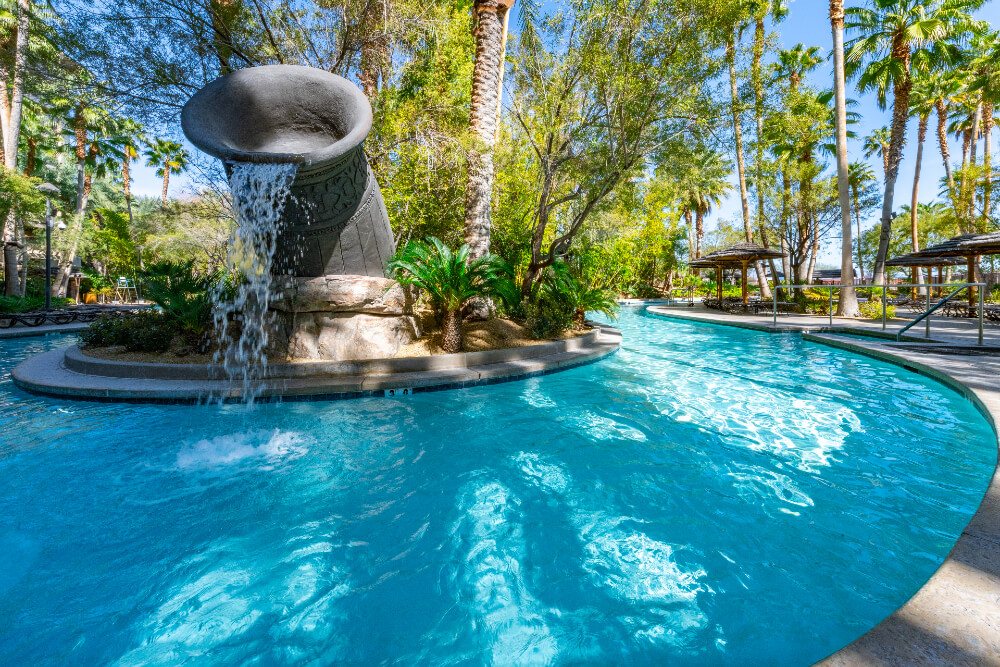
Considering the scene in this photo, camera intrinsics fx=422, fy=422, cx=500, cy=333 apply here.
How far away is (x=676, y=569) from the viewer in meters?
2.31

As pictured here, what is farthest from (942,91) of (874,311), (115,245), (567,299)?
(115,245)

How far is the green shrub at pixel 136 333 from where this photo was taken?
21.9 feet

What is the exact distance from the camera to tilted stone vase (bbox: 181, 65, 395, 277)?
15.2 ft

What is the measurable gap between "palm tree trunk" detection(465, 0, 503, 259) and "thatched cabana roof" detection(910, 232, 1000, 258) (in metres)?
15.2

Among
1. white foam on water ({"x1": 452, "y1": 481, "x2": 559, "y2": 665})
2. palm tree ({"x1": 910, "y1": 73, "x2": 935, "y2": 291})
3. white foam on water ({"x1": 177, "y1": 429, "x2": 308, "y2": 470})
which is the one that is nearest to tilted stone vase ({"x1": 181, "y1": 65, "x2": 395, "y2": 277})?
white foam on water ({"x1": 177, "y1": 429, "x2": 308, "y2": 470})

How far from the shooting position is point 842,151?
47.1 feet

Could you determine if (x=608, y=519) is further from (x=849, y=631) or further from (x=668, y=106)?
(x=668, y=106)

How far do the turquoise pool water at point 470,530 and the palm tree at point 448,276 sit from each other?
7.75 ft

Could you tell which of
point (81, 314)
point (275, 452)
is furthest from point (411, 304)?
point (81, 314)

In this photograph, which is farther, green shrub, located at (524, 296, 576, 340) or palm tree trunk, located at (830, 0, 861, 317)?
palm tree trunk, located at (830, 0, 861, 317)

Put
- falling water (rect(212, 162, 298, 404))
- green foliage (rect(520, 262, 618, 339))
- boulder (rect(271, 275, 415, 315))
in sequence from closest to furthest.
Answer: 1. falling water (rect(212, 162, 298, 404))
2. boulder (rect(271, 275, 415, 315))
3. green foliage (rect(520, 262, 618, 339))

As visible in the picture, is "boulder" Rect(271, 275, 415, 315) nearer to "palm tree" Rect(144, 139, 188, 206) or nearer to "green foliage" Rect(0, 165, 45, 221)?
"palm tree" Rect(144, 139, 188, 206)

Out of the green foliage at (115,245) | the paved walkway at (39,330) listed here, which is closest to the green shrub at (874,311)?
the paved walkway at (39,330)

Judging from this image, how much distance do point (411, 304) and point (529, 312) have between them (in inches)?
116
